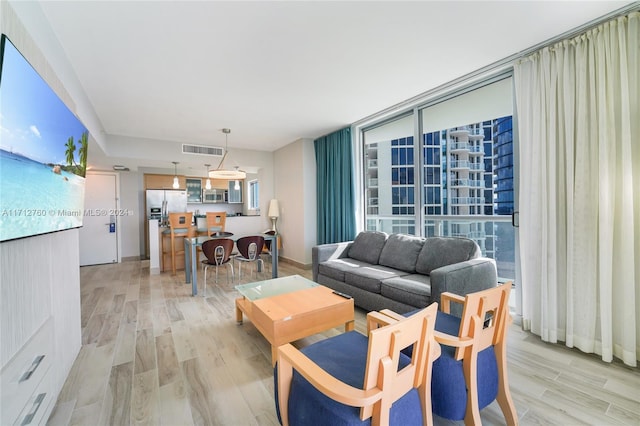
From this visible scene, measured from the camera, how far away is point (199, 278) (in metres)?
4.59

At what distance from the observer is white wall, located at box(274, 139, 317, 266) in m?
5.21

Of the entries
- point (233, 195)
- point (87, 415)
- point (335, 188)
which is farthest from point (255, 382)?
point (233, 195)

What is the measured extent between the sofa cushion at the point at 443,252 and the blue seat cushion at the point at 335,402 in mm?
1829

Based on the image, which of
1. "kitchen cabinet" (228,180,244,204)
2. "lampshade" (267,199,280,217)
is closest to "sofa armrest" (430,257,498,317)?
"lampshade" (267,199,280,217)

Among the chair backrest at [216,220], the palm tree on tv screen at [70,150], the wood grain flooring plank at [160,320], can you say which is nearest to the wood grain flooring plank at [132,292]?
the wood grain flooring plank at [160,320]

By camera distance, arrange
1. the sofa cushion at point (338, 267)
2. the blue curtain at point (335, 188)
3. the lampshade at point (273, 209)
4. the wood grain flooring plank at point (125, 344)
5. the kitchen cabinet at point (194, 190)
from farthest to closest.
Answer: the kitchen cabinet at point (194, 190), the lampshade at point (273, 209), the blue curtain at point (335, 188), the sofa cushion at point (338, 267), the wood grain flooring plank at point (125, 344)

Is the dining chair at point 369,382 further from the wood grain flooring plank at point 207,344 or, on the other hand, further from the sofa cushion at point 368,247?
the sofa cushion at point 368,247

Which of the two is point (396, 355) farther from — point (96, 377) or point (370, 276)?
point (96, 377)

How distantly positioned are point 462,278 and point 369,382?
5.84ft

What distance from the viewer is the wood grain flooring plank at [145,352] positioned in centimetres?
202

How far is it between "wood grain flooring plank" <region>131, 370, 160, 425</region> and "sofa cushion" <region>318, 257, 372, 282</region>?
81.1 inches

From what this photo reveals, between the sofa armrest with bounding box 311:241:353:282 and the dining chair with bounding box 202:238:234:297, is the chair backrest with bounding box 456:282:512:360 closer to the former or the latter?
the sofa armrest with bounding box 311:241:353:282

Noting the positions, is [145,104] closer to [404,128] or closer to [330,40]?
[330,40]

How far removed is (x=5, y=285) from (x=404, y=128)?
4.15 m
